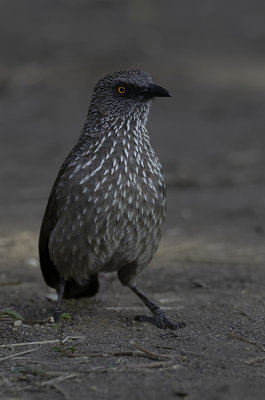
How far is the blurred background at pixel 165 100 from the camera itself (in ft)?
34.5

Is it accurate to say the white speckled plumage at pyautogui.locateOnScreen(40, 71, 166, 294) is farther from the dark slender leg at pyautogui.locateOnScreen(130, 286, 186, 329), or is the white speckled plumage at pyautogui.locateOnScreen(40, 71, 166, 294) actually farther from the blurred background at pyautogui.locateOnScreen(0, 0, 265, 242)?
the blurred background at pyautogui.locateOnScreen(0, 0, 265, 242)

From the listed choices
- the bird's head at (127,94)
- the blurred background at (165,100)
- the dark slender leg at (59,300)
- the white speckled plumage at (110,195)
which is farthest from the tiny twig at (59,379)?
the blurred background at (165,100)

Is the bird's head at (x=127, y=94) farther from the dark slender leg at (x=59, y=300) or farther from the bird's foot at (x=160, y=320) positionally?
the bird's foot at (x=160, y=320)

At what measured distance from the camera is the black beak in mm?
6117

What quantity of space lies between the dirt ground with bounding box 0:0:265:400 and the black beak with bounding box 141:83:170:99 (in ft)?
5.68

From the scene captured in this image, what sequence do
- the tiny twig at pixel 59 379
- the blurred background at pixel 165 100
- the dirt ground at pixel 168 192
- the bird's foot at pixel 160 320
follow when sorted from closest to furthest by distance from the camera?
the tiny twig at pixel 59 379, the dirt ground at pixel 168 192, the bird's foot at pixel 160 320, the blurred background at pixel 165 100

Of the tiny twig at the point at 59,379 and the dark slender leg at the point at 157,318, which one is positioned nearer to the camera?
the tiny twig at the point at 59,379

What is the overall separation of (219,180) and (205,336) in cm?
618

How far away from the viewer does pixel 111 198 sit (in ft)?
18.9

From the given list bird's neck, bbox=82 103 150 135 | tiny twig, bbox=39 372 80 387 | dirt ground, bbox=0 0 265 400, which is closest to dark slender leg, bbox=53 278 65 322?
dirt ground, bbox=0 0 265 400

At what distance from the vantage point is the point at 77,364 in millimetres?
4488

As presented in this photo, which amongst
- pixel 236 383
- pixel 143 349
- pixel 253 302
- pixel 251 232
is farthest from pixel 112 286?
pixel 236 383

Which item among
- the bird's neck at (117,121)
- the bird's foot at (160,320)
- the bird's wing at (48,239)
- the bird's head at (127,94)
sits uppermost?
the bird's head at (127,94)

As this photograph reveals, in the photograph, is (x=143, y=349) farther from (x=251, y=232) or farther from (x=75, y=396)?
(x=251, y=232)
